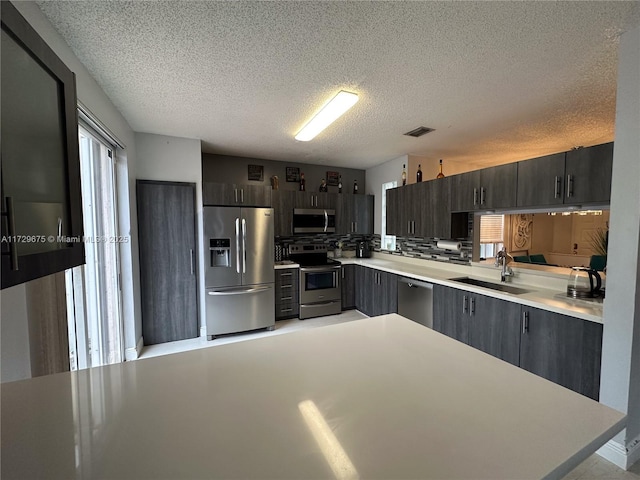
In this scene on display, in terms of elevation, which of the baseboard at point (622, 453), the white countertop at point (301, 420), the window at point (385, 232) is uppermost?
the window at point (385, 232)

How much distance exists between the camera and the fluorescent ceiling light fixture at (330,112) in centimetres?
224

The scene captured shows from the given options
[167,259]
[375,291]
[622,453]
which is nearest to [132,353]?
[167,259]

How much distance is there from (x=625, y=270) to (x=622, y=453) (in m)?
1.09

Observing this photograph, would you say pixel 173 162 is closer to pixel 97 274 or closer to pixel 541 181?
pixel 97 274

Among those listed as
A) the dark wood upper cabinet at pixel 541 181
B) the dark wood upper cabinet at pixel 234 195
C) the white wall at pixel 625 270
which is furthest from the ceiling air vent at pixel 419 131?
the dark wood upper cabinet at pixel 234 195

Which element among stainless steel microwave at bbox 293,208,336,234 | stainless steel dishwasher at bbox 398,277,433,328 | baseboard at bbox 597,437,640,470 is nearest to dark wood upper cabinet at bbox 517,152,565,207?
stainless steel dishwasher at bbox 398,277,433,328

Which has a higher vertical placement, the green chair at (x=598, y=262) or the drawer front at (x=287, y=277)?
the green chair at (x=598, y=262)

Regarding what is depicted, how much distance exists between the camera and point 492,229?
3514mm

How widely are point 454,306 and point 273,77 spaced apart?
8.71 ft

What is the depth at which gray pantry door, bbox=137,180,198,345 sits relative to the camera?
3.21 m

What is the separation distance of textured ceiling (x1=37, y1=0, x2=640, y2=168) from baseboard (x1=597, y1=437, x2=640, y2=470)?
2.35 metres

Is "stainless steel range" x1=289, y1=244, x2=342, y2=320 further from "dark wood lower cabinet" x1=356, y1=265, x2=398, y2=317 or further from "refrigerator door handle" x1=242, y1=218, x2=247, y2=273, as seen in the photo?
"refrigerator door handle" x1=242, y1=218, x2=247, y2=273

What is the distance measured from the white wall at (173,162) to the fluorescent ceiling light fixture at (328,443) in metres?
3.13

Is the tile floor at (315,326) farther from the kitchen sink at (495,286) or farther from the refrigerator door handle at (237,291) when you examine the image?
the kitchen sink at (495,286)
